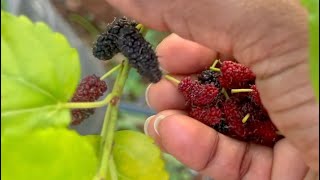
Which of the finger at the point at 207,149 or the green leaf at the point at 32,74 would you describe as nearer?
the green leaf at the point at 32,74

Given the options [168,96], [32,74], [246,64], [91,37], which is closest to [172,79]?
[168,96]

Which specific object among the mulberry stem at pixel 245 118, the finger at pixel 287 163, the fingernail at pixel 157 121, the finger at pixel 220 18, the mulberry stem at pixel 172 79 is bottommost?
the finger at pixel 287 163

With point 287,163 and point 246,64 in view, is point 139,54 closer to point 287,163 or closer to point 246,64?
point 246,64

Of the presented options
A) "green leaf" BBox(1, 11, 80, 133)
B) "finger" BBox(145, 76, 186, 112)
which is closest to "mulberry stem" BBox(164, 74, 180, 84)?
"finger" BBox(145, 76, 186, 112)

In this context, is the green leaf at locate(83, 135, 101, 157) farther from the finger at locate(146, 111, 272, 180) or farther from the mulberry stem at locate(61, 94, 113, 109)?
the finger at locate(146, 111, 272, 180)

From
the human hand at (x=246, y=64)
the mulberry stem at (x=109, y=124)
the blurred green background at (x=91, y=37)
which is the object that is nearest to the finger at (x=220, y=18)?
the human hand at (x=246, y=64)

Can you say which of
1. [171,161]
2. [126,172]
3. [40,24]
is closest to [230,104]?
[126,172]

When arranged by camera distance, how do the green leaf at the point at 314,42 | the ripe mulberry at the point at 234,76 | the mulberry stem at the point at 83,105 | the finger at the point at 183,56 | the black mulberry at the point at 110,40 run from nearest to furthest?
the green leaf at the point at 314,42 → the mulberry stem at the point at 83,105 → the black mulberry at the point at 110,40 → the ripe mulberry at the point at 234,76 → the finger at the point at 183,56

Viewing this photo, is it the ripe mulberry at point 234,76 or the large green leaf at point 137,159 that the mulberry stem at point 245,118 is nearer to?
the ripe mulberry at point 234,76

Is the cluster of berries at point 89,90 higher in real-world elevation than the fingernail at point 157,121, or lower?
higher
